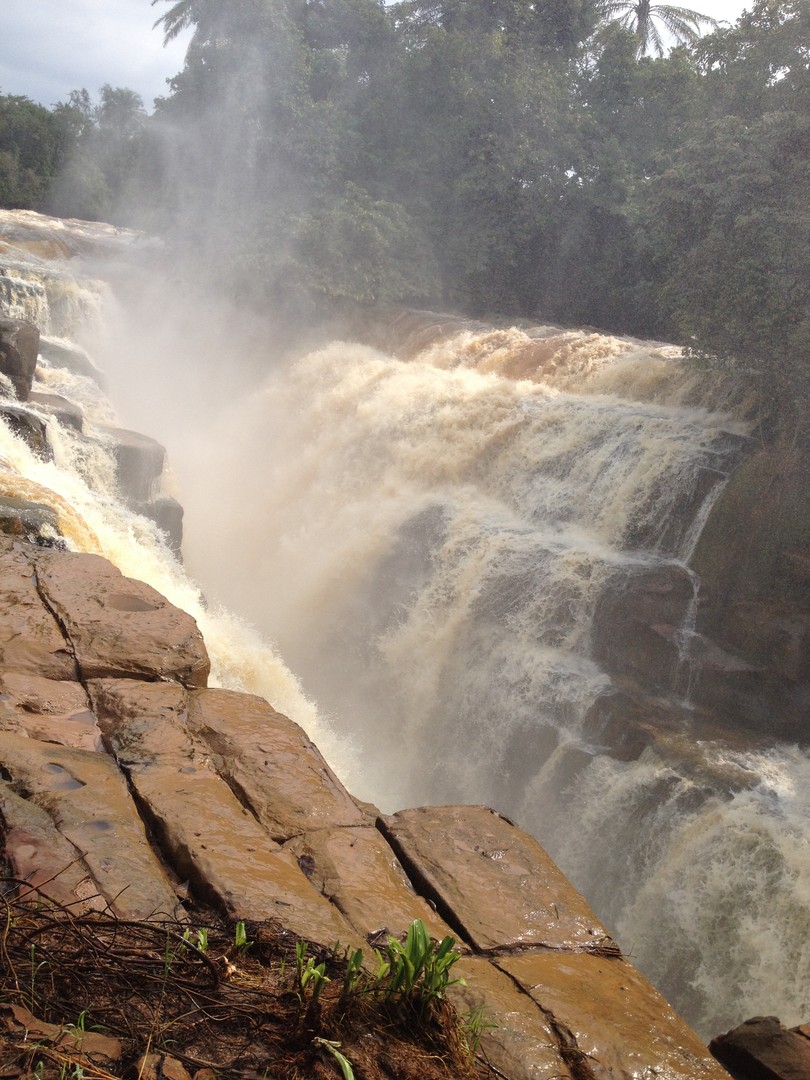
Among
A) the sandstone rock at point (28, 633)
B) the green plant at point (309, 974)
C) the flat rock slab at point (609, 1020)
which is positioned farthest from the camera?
the sandstone rock at point (28, 633)

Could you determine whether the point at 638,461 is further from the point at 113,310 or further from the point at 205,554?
the point at 113,310

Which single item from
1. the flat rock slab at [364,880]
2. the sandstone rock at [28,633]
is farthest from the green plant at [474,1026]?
the sandstone rock at [28,633]

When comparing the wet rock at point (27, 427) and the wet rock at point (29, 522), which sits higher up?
the wet rock at point (27, 427)

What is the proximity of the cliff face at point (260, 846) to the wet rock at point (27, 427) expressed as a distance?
3897mm

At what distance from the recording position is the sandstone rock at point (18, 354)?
9180mm

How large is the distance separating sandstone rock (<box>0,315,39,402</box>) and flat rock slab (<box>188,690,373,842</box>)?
624 cm

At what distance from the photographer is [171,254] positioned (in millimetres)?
19047

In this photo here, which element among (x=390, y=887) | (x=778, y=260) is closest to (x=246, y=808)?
(x=390, y=887)

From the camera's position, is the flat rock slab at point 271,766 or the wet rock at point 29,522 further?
the wet rock at point 29,522

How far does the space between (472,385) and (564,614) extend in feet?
15.0

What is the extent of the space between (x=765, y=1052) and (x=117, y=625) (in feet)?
12.4

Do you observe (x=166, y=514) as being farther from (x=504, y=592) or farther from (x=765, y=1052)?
(x=765, y=1052)

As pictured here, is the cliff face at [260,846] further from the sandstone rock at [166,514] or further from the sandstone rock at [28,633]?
the sandstone rock at [166,514]

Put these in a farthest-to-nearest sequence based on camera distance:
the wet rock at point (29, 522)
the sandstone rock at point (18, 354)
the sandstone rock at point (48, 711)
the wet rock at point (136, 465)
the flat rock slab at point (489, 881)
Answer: the wet rock at point (136, 465)
the sandstone rock at point (18, 354)
the wet rock at point (29, 522)
the sandstone rock at point (48, 711)
the flat rock slab at point (489, 881)
